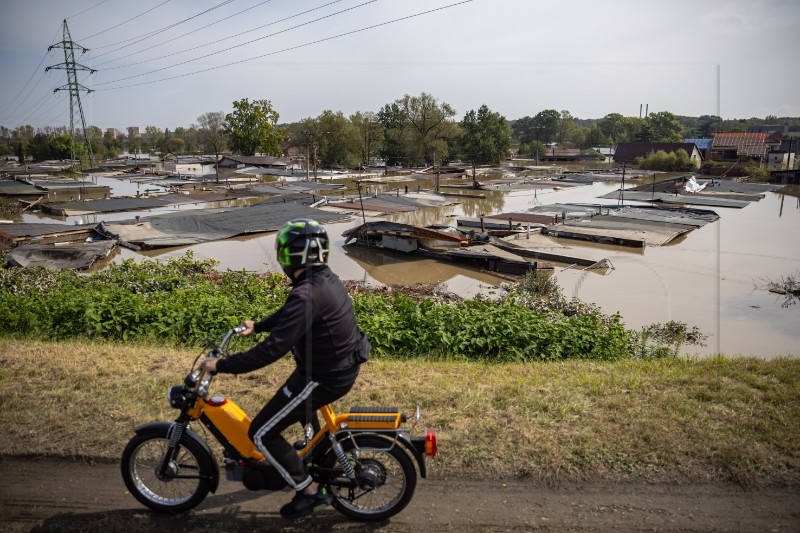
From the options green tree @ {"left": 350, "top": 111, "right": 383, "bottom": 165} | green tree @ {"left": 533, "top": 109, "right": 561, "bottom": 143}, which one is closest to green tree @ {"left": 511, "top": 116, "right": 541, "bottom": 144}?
green tree @ {"left": 533, "top": 109, "right": 561, "bottom": 143}

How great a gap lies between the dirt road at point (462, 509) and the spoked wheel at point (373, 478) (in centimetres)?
12

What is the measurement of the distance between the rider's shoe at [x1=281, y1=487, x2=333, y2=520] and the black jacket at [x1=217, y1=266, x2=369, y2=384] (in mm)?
932

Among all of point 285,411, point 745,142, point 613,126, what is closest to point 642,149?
point 745,142

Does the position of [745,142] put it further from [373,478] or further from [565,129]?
[373,478]

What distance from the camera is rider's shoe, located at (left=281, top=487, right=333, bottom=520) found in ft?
11.9

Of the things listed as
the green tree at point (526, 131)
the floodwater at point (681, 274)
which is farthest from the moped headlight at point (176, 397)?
the green tree at point (526, 131)

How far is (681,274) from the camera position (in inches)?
784

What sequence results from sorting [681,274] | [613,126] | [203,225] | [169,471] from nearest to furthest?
[169,471] < [681,274] < [203,225] < [613,126]

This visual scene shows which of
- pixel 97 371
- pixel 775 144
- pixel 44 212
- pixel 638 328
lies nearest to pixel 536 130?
pixel 775 144

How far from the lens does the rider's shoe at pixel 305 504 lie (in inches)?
142

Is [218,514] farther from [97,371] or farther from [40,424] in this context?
[97,371]

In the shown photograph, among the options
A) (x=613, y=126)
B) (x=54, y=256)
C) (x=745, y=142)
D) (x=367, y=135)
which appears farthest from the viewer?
(x=613, y=126)

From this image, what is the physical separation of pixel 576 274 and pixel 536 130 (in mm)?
143105

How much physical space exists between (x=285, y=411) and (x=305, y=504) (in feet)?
2.45
